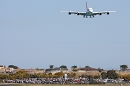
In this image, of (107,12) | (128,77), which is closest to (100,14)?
(107,12)

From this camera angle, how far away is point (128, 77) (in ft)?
598

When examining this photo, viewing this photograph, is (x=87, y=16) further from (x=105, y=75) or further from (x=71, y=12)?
(x=105, y=75)

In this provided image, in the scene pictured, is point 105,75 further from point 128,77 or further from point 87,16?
point 87,16

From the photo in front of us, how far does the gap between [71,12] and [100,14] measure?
302 inches

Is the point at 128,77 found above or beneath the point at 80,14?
beneath

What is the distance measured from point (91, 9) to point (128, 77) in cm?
5771

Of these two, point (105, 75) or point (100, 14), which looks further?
point (105, 75)

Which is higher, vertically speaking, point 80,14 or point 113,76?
point 80,14

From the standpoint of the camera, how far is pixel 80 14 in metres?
132

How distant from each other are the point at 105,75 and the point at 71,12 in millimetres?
58650

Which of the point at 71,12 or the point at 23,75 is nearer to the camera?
the point at 71,12

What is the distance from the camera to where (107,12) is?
128 meters

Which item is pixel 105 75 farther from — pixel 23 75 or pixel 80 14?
pixel 80 14

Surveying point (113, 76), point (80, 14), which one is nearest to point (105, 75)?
point (113, 76)
